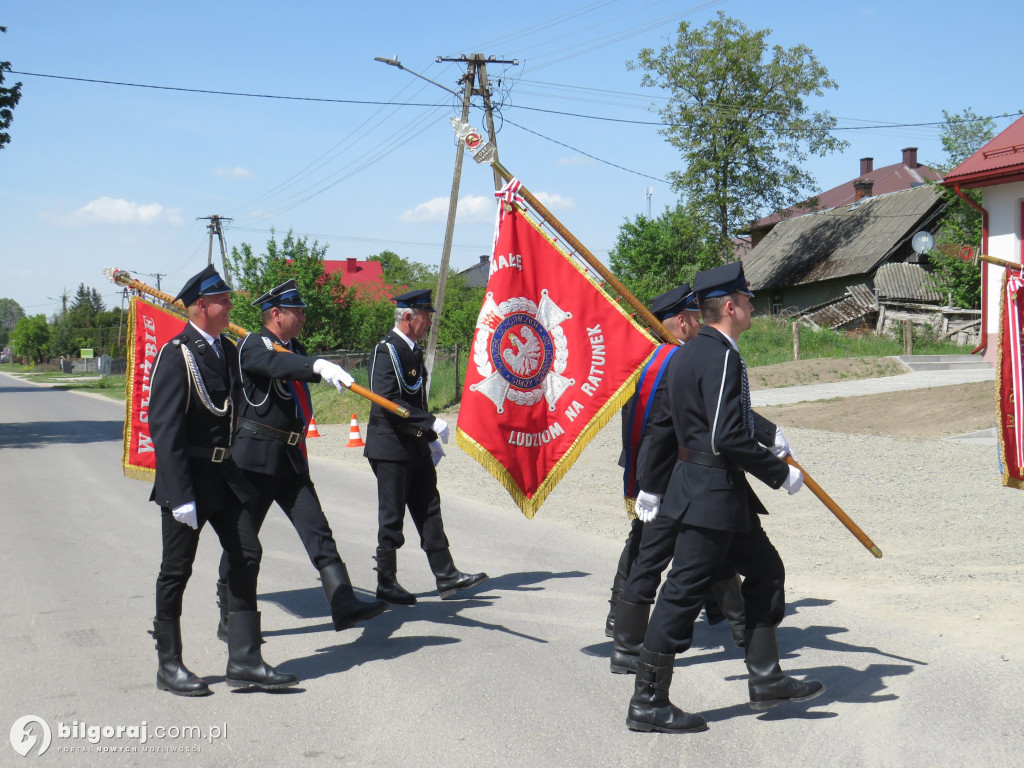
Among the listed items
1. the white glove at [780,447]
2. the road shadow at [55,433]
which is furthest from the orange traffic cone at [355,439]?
the white glove at [780,447]

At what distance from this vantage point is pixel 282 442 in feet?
15.8

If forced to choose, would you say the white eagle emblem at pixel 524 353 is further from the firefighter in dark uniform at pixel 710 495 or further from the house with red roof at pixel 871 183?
the house with red roof at pixel 871 183

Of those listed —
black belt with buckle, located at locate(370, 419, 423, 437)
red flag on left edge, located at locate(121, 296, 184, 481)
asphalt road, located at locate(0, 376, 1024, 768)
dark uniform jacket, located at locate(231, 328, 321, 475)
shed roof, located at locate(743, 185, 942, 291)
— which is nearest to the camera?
Result: asphalt road, located at locate(0, 376, 1024, 768)

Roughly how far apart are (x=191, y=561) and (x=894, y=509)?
650 centimetres

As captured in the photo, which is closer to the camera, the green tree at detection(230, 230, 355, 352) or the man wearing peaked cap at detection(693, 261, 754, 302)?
the man wearing peaked cap at detection(693, 261, 754, 302)

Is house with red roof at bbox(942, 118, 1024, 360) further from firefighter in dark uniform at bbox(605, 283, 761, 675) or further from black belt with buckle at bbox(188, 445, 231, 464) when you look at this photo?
black belt with buckle at bbox(188, 445, 231, 464)

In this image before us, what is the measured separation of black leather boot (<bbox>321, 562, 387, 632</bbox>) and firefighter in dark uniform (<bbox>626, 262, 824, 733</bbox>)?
5.21 feet

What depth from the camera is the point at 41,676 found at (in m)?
4.56

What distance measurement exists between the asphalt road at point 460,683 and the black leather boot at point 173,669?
0.07m

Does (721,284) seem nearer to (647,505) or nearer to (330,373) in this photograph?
(647,505)

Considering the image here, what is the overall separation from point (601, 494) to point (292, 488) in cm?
577

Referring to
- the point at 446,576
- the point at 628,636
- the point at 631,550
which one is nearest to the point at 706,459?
the point at 628,636

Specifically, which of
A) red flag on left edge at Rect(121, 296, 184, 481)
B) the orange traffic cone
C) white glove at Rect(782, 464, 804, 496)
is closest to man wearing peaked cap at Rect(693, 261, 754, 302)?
white glove at Rect(782, 464, 804, 496)

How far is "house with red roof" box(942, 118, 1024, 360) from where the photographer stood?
2166 cm
